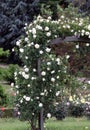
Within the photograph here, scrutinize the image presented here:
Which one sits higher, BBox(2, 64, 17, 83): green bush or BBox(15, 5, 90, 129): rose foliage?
BBox(2, 64, 17, 83): green bush

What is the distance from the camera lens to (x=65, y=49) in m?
14.3

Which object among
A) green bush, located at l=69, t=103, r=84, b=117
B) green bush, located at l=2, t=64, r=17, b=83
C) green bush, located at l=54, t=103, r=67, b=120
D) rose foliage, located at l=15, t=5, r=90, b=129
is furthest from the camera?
green bush, located at l=2, t=64, r=17, b=83

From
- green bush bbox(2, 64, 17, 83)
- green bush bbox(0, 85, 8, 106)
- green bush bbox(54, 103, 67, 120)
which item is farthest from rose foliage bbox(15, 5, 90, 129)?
green bush bbox(2, 64, 17, 83)

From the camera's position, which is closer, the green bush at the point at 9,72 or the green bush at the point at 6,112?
the green bush at the point at 6,112

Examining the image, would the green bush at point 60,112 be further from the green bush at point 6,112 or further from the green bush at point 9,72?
the green bush at point 9,72

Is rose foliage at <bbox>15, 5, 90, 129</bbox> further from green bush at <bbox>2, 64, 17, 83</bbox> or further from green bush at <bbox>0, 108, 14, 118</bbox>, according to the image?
green bush at <bbox>2, 64, 17, 83</bbox>

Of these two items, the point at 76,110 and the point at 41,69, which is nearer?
the point at 41,69

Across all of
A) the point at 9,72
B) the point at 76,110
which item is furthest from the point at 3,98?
the point at 9,72

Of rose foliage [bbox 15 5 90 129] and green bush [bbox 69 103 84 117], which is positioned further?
green bush [bbox 69 103 84 117]

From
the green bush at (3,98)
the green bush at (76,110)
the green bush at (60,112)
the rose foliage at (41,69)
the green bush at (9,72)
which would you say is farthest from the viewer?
the green bush at (9,72)

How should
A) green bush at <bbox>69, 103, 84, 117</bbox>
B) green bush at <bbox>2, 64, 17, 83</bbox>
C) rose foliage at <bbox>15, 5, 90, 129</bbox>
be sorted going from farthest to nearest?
green bush at <bbox>2, 64, 17, 83</bbox> → green bush at <bbox>69, 103, 84, 117</bbox> → rose foliage at <bbox>15, 5, 90, 129</bbox>

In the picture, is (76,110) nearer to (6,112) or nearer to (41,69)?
(6,112)

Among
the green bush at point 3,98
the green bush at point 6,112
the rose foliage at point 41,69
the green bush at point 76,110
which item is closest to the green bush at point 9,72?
the green bush at point 3,98

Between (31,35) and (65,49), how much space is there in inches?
279
